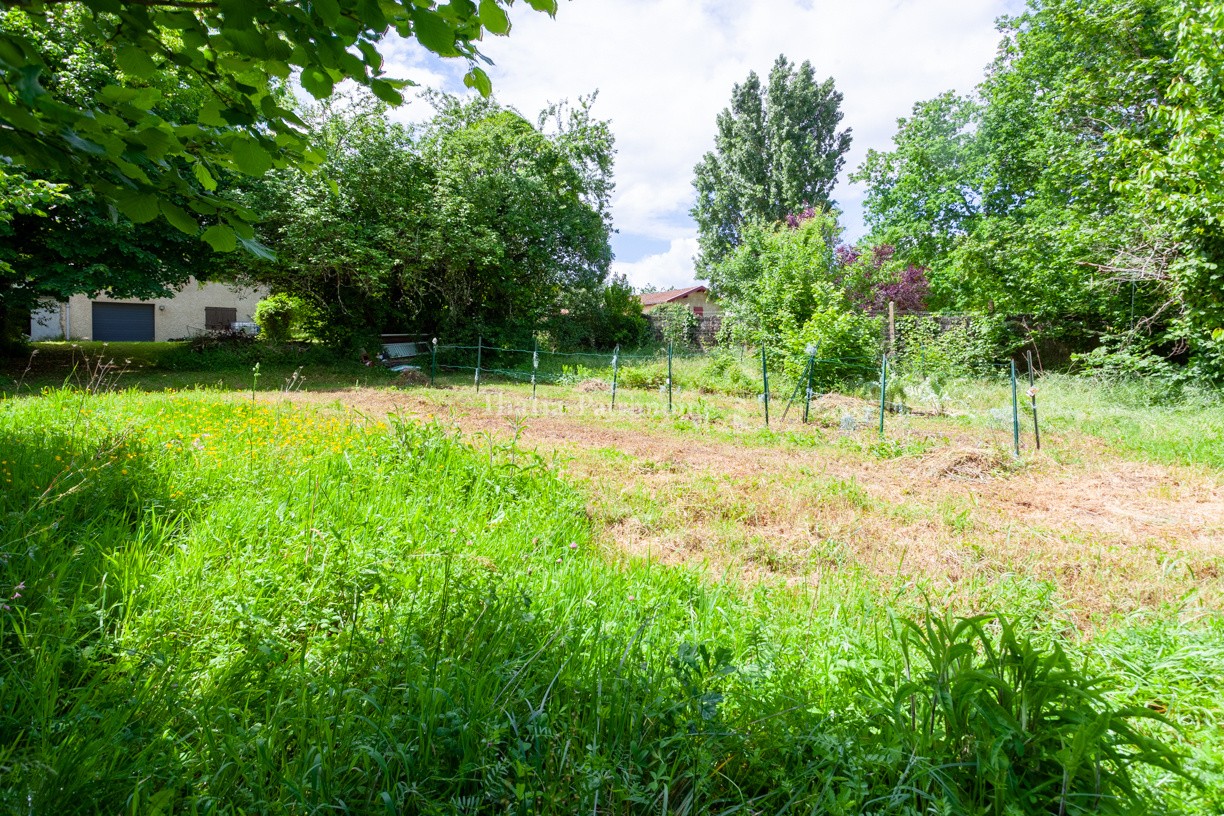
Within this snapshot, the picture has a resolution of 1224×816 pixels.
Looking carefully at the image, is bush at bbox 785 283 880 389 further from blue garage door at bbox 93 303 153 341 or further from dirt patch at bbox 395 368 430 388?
blue garage door at bbox 93 303 153 341

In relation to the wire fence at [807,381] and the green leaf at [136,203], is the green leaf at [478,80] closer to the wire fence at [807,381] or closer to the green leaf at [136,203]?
the green leaf at [136,203]

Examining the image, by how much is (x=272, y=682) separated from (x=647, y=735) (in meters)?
1.25

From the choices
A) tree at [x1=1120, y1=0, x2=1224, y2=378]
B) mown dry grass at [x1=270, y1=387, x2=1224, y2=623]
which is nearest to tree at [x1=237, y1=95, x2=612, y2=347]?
mown dry grass at [x1=270, y1=387, x2=1224, y2=623]

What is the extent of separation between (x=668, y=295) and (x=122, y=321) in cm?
3118

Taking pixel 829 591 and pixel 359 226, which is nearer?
pixel 829 591

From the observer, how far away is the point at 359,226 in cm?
1457

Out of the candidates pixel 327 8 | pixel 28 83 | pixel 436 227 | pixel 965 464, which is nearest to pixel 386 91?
pixel 327 8

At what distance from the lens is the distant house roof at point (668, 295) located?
38.4 metres

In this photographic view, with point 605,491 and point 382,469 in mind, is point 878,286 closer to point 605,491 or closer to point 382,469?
point 605,491

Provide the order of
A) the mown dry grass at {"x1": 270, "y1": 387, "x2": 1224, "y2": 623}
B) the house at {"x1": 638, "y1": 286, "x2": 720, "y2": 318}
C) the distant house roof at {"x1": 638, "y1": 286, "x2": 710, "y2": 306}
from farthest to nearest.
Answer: the distant house roof at {"x1": 638, "y1": 286, "x2": 710, "y2": 306}
the house at {"x1": 638, "y1": 286, "x2": 720, "y2": 318}
the mown dry grass at {"x1": 270, "y1": 387, "x2": 1224, "y2": 623}

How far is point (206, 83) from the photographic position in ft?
6.09

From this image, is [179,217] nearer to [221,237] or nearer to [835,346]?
[221,237]

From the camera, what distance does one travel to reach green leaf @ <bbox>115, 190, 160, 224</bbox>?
1.50 metres

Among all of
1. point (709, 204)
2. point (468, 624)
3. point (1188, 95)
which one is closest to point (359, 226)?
point (468, 624)
